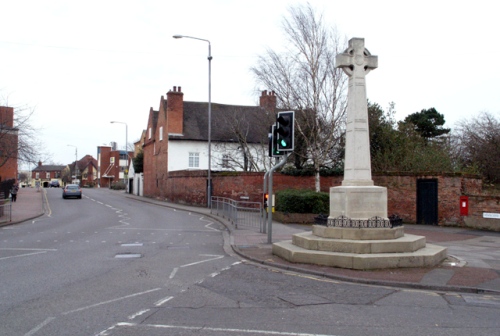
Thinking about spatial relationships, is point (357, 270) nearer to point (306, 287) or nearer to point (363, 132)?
point (306, 287)

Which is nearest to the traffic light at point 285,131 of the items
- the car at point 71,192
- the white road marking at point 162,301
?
the white road marking at point 162,301

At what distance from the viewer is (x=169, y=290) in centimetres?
820

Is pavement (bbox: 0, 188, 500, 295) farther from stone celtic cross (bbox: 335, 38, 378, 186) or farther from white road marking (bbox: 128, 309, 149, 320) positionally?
white road marking (bbox: 128, 309, 149, 320)

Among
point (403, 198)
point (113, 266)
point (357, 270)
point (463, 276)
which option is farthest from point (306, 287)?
point (403, 198)

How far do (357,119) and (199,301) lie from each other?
23.3 feet

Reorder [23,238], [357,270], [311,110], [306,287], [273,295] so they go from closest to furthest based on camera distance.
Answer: [273,295], [306,287], [357,270], [23,238], [311,110]

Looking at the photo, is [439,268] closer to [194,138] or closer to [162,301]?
[162,301]

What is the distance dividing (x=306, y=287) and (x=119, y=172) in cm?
9711

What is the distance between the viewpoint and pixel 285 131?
13094 mm

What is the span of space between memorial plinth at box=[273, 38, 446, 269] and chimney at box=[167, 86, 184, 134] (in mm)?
30097

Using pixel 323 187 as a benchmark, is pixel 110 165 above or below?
above

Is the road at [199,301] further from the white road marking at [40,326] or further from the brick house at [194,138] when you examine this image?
the brick house at [194,138]


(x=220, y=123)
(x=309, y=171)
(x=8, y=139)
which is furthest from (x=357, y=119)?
(x=8, y=139)

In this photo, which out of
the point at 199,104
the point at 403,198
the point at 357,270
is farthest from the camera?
the point at 199,104
